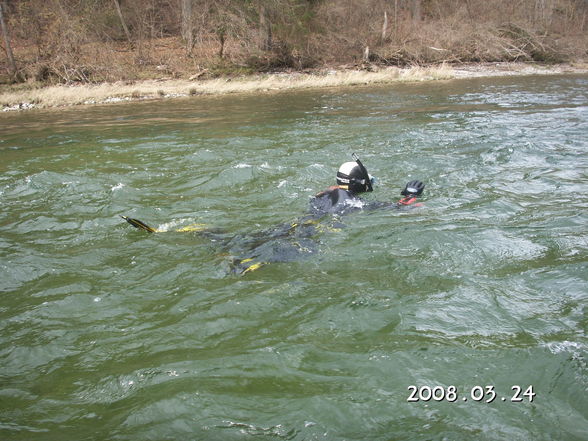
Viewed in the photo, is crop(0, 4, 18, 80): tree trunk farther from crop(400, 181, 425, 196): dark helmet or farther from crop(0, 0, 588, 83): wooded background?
crop(400, 181, 425, 196): dark helmet

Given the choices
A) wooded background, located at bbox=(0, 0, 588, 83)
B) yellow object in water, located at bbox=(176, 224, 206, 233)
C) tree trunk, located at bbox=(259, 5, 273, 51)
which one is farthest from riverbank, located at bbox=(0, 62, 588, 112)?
yellow object in water, located at bbox=(176, 224, 206, 233)

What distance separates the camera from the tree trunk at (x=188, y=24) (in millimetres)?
30438

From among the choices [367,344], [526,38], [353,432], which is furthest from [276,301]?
[526,38]

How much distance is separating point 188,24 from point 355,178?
92.4 feet

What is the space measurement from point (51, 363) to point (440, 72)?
2789 cm

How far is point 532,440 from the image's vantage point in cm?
254

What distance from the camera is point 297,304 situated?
13.8 feet

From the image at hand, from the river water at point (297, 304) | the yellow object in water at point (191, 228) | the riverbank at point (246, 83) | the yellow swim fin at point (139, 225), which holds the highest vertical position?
the riverbank at point (246, 83)

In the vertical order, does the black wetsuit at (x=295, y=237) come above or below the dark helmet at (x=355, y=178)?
below

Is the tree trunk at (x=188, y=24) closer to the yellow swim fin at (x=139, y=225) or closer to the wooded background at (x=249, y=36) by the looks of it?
the wooded background at (x=249, y=36)

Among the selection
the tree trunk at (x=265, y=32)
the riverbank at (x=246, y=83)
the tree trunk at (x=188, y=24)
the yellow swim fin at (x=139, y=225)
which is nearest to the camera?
the yellow swim fin at (x=139, y=225)

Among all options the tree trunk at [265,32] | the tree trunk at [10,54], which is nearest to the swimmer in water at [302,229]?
the tree trunk at [10,54]

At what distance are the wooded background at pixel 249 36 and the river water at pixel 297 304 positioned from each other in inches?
812

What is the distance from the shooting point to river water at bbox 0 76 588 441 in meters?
2.85
